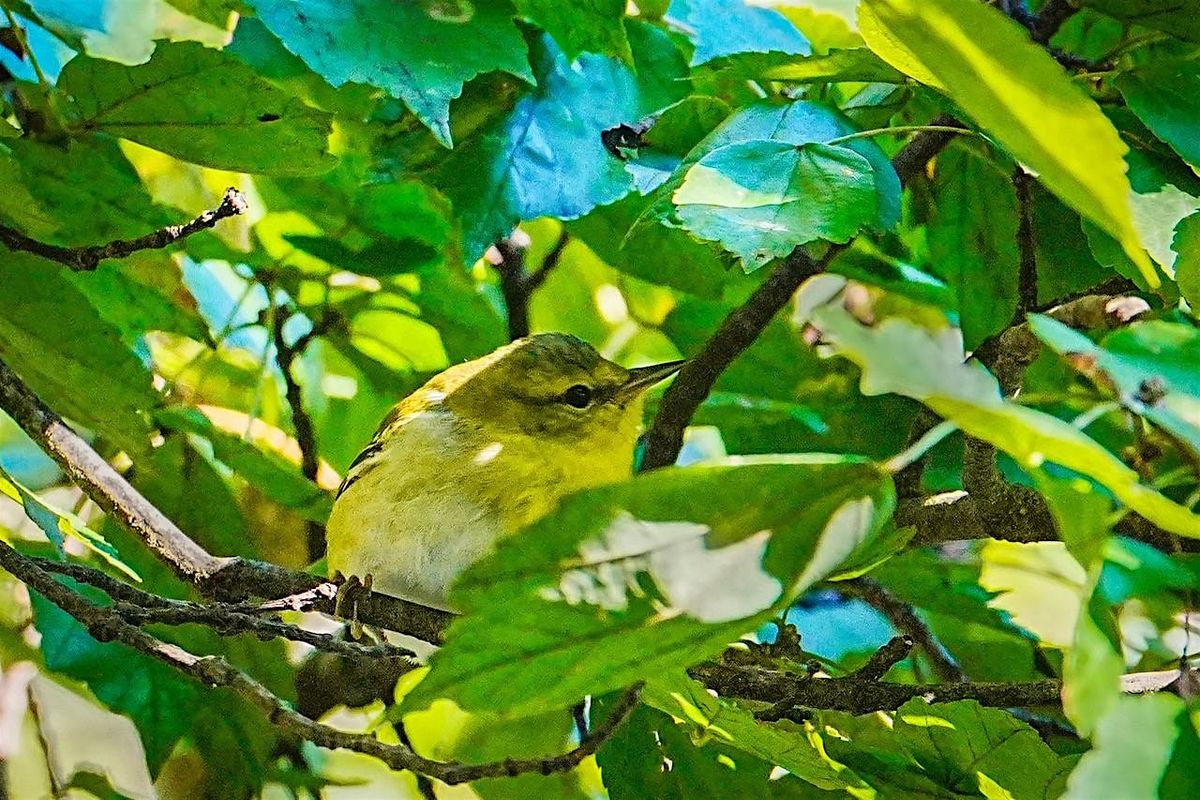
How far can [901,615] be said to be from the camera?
4.08ft

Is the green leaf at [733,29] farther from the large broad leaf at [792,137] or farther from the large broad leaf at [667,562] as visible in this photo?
the large broad leaf at [667,562]

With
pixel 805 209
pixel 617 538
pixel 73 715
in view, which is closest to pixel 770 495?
pixel 617 538

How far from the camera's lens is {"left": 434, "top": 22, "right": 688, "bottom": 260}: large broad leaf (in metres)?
0.96

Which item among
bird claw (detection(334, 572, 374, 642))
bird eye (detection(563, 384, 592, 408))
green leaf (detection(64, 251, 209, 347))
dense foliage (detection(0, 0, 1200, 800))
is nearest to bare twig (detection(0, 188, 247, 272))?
dense foliage (detection(0, 0, 1200, 800))

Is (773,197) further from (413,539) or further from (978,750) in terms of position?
(413,539)

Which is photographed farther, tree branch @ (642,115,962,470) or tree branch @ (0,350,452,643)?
tree branch @ (642,115,962,470)

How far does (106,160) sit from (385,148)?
0.75 ft

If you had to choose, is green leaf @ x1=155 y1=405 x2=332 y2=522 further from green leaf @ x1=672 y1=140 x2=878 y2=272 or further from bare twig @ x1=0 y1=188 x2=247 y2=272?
green leaf @ x1=672 y1=140 x2=878 y2=272

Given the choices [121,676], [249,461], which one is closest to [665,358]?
[249,461]

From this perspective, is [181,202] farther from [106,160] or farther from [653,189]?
[653,189]

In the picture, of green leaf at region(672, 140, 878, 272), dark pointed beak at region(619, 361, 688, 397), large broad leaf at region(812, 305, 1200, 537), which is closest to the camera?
large broad leaf at region(812, 305, 1200, 537)

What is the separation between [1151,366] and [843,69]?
404 millimetres

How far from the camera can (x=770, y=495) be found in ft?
1.41

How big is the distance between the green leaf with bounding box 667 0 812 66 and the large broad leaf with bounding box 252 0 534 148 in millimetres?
214
